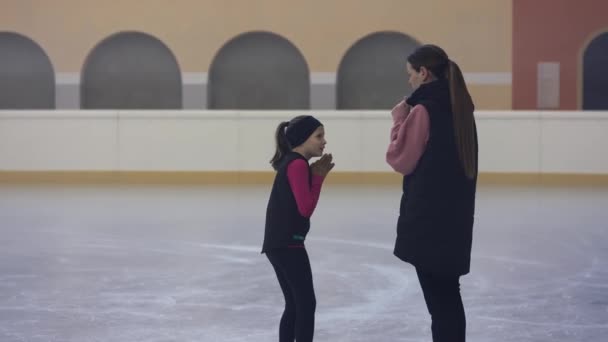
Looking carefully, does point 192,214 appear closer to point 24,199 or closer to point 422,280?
point 24,199

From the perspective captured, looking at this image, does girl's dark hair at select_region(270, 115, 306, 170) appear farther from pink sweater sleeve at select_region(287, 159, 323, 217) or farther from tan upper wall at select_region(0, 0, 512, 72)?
tan upper wall at select_region(0, 0, 512, 72)

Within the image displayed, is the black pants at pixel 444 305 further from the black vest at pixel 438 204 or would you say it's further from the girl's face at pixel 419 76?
the girl's face at pixel 419 76

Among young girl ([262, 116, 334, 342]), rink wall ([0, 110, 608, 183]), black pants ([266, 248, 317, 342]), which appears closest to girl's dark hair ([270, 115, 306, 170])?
young girl ([262, 116, 334, 342])

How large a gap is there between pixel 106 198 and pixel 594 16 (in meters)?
12.9

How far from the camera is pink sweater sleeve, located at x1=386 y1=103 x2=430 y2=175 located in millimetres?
3602

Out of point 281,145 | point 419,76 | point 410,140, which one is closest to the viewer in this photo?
point 410,140

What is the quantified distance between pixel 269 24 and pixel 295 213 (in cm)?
1873

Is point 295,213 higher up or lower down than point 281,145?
lower down

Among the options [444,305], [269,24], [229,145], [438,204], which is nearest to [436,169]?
[438,204]

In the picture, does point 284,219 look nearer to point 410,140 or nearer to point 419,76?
point 410,140

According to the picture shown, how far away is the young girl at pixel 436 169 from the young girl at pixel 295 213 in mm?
386

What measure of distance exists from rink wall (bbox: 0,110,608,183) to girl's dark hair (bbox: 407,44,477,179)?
40.3ft

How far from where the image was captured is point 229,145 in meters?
16.1

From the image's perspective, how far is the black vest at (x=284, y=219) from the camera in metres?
3.87
